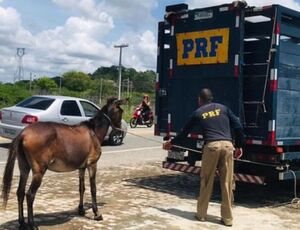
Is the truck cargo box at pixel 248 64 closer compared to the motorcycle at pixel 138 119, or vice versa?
the truck cargo box at pixel 248 64

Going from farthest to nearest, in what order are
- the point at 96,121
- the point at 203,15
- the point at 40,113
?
the point at 40,113
the point at 203,15
the point at 96,121

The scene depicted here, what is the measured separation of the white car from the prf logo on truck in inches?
221

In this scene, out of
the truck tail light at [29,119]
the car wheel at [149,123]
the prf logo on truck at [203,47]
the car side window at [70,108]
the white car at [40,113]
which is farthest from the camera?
the car wheel at [149,123]

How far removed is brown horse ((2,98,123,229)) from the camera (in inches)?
255

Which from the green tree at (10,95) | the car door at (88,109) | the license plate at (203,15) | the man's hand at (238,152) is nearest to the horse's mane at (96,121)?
the man's hand at (238,152)

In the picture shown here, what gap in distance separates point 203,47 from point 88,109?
25.0 ft

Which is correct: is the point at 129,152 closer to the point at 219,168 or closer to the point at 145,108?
the point at 219,168

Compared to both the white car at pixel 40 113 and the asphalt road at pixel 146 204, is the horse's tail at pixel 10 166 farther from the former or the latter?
the white car at pixel 40 113

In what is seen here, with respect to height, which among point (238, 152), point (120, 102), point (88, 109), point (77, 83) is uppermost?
point (77, 83)

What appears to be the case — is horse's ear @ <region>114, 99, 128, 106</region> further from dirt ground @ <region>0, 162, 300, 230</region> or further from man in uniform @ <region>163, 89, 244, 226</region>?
dirt ground @ <region>0, 162, 300, 230</region>

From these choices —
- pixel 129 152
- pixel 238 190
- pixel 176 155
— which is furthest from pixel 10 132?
pixel 238 190

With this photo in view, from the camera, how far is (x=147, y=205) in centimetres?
849

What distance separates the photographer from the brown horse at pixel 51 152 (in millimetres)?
6484

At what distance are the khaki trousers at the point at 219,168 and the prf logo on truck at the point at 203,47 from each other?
206 centimetres
